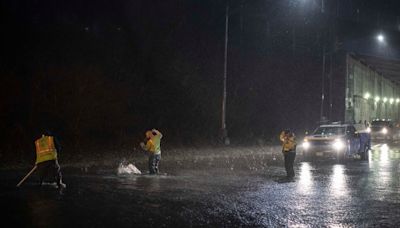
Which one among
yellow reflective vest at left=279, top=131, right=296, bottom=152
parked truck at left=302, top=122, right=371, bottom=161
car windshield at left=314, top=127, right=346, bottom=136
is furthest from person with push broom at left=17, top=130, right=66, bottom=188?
car windshield at left=314, top=127, right=346, bottom=136

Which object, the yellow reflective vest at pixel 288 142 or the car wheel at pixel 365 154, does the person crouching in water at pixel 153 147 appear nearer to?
the yellow reflective vest at pixel 288 142

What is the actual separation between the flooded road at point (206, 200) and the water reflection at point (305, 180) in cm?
3

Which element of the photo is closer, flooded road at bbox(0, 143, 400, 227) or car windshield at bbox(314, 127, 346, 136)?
flooded road at bbox(0, 143, 400, 227)

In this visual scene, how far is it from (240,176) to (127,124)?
498 inches

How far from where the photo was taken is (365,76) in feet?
230

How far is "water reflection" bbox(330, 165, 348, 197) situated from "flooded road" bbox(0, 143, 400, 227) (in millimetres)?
26

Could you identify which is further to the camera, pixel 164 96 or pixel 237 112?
pixel 237 112

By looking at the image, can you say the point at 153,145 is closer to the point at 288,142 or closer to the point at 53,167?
the point at 53,167

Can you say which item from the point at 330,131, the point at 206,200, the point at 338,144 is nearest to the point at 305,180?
the point at 206,200

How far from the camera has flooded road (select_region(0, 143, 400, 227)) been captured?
29.5 feet

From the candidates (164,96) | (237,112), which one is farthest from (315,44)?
(164,96)

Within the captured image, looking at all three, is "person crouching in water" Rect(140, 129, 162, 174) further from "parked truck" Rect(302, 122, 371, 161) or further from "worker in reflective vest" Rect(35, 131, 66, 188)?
"parked truck" Rect(302, 122, 371, 161)

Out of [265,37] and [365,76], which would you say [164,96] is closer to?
[265,37]

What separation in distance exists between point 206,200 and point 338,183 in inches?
208
